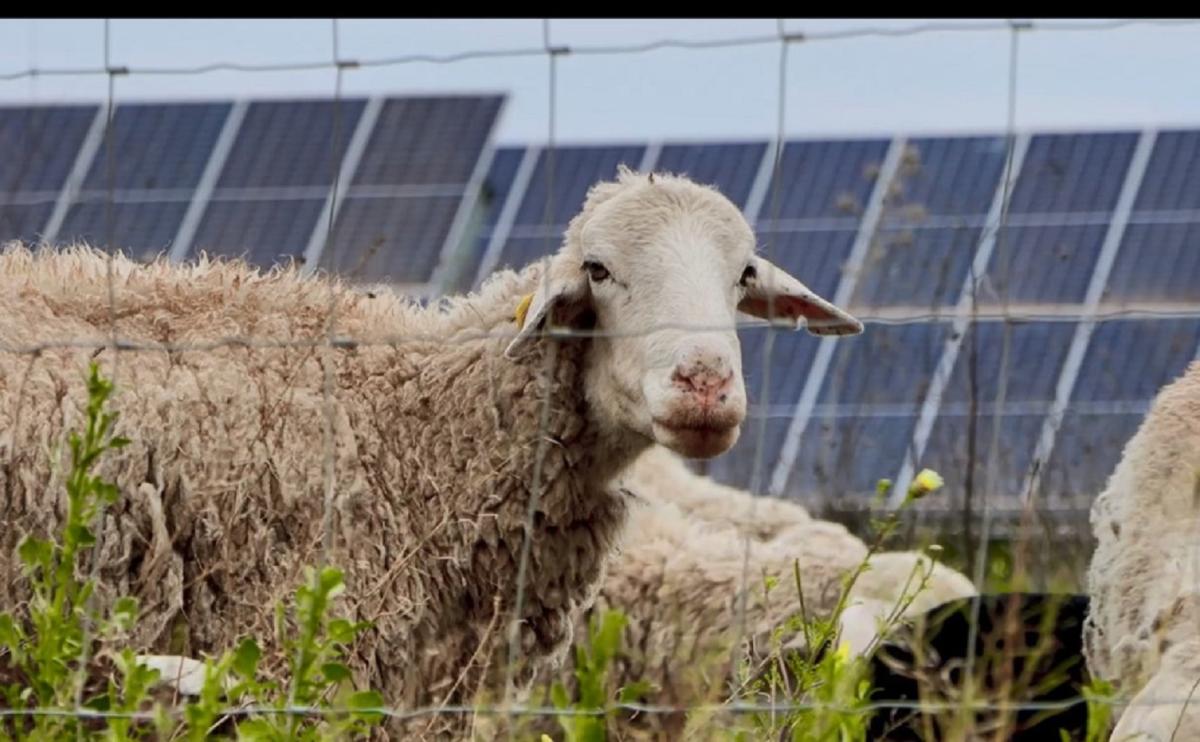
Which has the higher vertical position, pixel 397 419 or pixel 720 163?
pixel 720 163

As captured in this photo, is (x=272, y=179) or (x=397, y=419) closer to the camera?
(x=397, y=419)

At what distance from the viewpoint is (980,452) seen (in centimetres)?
899

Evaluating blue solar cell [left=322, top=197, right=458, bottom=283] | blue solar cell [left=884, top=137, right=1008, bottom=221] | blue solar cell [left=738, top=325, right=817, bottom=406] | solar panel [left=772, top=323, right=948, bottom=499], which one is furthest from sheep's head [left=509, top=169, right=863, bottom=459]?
blue solar cell [left=884, top=137, right=1008, bottom=221]

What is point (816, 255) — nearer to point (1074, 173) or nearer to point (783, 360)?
point (783, 360)

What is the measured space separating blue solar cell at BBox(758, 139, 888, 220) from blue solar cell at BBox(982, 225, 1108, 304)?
43.0 inches

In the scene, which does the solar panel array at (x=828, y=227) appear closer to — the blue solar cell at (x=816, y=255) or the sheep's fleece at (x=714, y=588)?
the blue solar cell at (x=816, y=255)

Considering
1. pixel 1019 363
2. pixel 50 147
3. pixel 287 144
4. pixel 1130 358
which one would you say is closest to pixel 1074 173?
pixel 1019 363

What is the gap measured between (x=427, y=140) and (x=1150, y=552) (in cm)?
879

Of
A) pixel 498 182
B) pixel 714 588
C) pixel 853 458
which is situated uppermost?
pixel 498 182

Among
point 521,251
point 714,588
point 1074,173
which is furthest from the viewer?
point 1074,173

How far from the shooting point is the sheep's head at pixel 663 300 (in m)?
5.30
